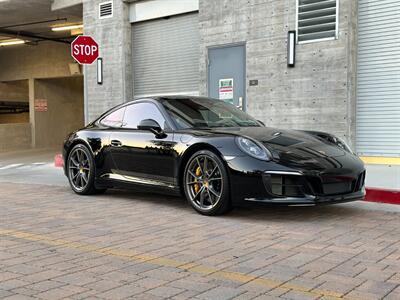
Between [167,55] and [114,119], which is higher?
[167,55]

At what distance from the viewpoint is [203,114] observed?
6516mm

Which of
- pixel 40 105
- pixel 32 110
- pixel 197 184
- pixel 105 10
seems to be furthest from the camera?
pixel 40 105

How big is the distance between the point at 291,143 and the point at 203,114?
1379 millimetres

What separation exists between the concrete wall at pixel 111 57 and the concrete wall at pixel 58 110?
27.7 feet

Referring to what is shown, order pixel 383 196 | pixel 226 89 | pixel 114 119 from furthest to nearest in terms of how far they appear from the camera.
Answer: pixel 226 89, pixel 114 119, pixel 383 196

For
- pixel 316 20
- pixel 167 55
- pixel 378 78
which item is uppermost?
pixel 316 20

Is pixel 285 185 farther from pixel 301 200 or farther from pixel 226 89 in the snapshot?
pixel 226 89

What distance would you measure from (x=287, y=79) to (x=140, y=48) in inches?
203

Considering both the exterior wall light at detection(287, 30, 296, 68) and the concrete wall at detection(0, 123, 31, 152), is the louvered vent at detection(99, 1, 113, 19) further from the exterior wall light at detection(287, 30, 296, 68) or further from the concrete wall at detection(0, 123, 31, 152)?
the concrete wall at detection(0, 123, 31, 152)

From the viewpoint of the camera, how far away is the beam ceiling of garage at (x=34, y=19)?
1614 centimetres

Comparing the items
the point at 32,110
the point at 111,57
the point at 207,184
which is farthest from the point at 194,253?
the point at 32,110

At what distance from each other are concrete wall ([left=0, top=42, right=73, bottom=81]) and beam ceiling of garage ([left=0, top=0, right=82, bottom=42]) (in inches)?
37.0

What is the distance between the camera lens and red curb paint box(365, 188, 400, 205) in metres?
6.63

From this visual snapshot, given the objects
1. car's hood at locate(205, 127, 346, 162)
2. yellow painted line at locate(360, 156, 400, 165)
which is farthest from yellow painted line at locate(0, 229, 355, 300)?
yellow painted line at locate(360, 156, 400, 165)
